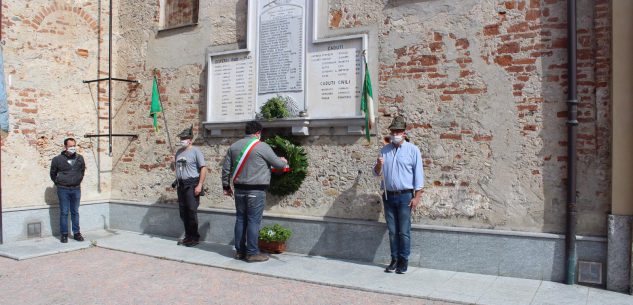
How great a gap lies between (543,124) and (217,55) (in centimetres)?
531

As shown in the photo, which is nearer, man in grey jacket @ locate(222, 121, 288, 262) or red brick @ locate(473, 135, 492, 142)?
red brick @ locate(473, 135, 492, 142)

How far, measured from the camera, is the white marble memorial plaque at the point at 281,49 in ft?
25.8

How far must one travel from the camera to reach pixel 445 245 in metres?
6.56

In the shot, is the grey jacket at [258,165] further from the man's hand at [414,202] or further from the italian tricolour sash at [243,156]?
the man's hand at [414,202]

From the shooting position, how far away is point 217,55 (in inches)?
343

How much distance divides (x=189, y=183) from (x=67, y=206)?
2316mm

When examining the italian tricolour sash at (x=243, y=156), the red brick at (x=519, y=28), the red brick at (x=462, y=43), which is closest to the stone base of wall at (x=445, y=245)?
the italian tricolour sash at (x=243, y=156)

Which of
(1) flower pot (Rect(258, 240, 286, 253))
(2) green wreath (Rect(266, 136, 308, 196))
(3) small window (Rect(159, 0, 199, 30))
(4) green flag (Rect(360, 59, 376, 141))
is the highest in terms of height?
(3) small window (Rect(159, 0, 199, 30))

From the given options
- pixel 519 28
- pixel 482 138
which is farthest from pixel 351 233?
pixel 519 28

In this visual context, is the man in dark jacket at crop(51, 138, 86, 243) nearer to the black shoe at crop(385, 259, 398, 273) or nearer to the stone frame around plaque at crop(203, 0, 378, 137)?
the stone frame around plaque at crop(203, 0, 378, 137)

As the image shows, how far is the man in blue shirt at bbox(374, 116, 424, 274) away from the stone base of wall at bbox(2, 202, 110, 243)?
605cm

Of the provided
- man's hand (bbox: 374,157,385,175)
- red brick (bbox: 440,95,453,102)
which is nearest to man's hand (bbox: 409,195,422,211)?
man's hand (bbox: 374,157,385,175)

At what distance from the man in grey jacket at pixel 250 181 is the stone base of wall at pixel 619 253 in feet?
13.5

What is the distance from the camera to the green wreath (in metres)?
7.65
